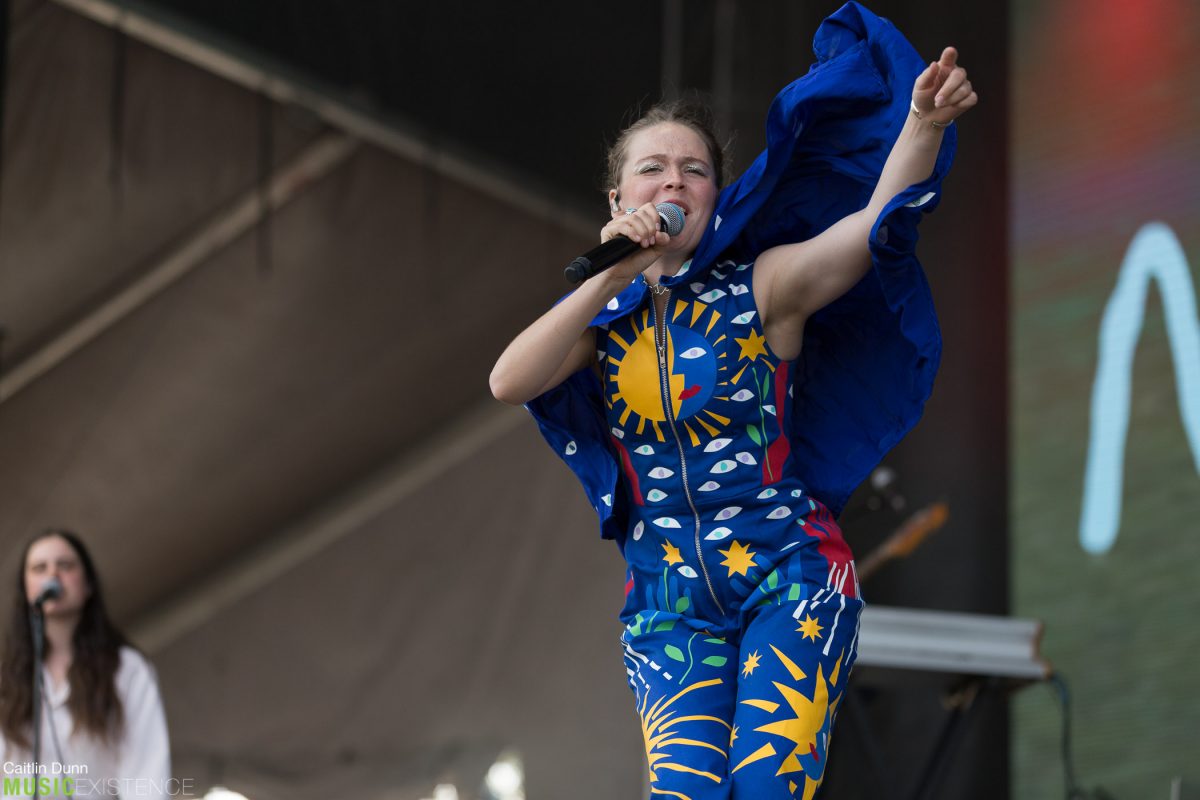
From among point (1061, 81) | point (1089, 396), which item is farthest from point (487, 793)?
point (1061, 81)

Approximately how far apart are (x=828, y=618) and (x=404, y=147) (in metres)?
3.73

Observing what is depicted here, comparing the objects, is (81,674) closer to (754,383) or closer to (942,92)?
(754,383)

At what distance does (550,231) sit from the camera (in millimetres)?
5777

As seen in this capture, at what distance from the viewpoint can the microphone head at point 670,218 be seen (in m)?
2.05

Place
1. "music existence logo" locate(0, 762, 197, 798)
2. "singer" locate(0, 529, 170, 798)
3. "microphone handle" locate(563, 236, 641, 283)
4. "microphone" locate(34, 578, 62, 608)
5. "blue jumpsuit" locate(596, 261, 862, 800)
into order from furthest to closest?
"singer" locate(0, 529, 170, 798)
"music existence logo" locate(0, 762, 197, 798)
"microphone" locate(34, 578, 62, 608)
"blue jumpsuit" locate(596, 261, 862, 800)
"microphone handle" locate(563, 236, 641, 283)

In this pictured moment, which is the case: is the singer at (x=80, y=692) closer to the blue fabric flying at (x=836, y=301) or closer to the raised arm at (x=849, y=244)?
the blue fabric flying at (x=836, y=301)

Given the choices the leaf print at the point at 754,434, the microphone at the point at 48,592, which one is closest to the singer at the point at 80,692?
the microphone at the point at 48,592

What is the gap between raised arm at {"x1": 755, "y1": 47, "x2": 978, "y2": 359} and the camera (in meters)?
1.97

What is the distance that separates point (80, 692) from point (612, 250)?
8.81 feet

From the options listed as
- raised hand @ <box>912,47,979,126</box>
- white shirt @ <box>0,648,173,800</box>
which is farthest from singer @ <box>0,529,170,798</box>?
raised hand @ <box>912,47,979,126</box>

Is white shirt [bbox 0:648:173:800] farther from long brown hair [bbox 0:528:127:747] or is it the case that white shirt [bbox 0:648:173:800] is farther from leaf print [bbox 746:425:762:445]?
leaf print [bbox 746:425:762:445]

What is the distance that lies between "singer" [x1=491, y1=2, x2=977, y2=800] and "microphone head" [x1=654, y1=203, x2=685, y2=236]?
3 centimetres

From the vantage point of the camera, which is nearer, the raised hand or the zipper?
the raised hand

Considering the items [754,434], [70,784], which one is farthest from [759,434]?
[70,784]
